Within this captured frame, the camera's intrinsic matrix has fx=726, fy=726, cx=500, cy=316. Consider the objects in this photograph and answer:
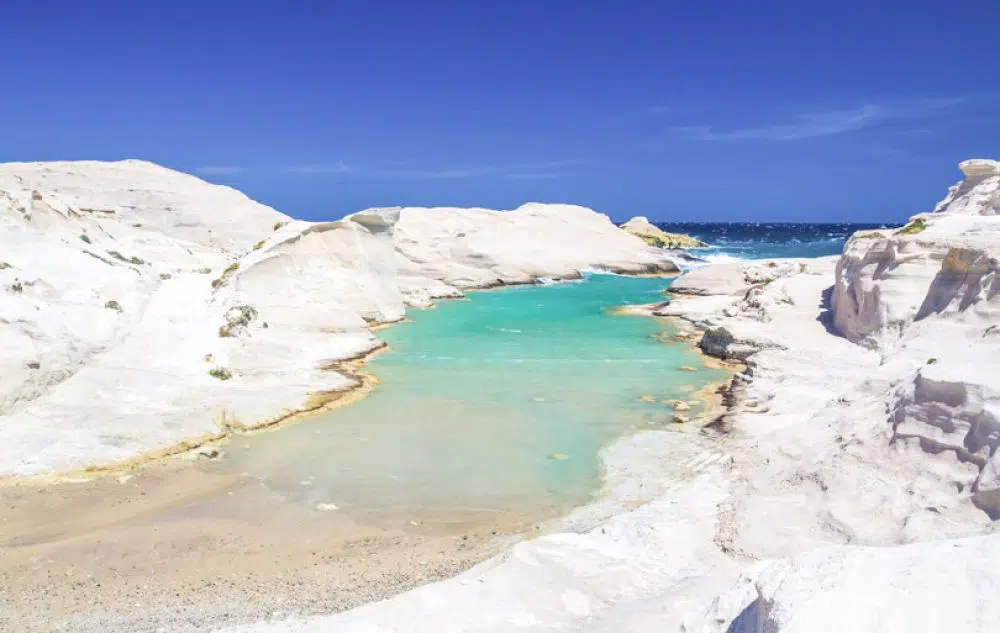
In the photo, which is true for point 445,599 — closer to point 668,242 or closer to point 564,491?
point 564,491

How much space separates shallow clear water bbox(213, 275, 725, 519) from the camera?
388 inches

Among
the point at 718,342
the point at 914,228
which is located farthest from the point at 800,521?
the point at 914,228

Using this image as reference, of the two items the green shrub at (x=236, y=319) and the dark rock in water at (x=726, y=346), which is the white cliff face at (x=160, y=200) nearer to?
the green shrub at (x=236, y=319)

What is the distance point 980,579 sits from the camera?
3.19 metres

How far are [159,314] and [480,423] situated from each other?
7931mm

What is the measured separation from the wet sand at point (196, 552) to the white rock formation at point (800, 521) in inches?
44.6

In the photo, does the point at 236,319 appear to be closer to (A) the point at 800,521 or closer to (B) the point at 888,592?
(A) the point at 800,521

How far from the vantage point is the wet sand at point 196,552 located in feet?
21.4

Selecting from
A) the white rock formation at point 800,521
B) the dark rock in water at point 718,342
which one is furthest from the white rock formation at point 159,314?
the dark rock in water at point 718,342

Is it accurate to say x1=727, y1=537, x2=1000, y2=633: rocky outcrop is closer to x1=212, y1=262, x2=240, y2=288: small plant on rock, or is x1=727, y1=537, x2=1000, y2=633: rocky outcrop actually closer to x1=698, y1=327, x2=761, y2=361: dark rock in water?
x1=698, y1=327, x2=761, y2=361: dark rock in water

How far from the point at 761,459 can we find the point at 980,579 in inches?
245

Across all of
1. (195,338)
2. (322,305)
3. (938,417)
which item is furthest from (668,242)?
(938,417)

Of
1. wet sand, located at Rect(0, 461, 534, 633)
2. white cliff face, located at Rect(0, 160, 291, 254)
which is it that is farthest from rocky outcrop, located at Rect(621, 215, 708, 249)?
wet sand, located at Rect(0, 461, 534, 633)

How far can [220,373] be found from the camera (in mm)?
13891
